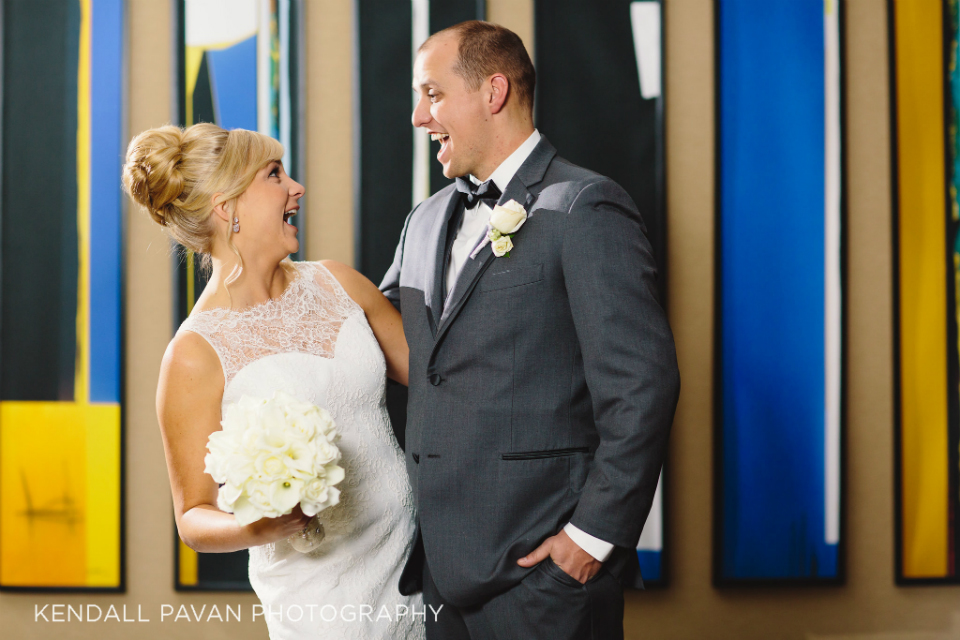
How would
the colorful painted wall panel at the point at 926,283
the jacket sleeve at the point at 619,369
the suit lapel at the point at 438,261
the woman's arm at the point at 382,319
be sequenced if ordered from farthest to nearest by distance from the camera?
the colorful painted wall panel at the point at 926,283 < the woman's arm at the point at 382,319 < the suit lapel at the point at 438,261 < the jacket sleeve at the point at 619,369

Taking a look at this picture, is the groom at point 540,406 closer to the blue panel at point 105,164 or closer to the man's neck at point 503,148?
the man's neck at point 503,148

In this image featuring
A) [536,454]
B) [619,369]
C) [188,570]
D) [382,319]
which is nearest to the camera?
[619,369]

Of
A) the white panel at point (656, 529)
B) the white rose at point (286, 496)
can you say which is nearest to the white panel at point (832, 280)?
the white panel at point (656, 529)

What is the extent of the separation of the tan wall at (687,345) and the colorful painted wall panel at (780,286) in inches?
3.9

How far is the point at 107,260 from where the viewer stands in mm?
2885

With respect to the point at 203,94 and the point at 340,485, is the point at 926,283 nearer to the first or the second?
the point at 340,485

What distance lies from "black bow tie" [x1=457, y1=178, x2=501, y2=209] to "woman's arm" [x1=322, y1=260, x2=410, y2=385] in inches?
19.7

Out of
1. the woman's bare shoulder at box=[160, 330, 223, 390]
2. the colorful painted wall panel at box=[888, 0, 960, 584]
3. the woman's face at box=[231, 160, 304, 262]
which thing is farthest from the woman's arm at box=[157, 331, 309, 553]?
the colorful painted wall panel at box=[888, 0, 960, 584]

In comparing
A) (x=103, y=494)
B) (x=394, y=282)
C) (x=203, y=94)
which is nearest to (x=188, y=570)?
(x=103, y=494)

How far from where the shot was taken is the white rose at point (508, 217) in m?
1.62

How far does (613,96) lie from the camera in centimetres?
288

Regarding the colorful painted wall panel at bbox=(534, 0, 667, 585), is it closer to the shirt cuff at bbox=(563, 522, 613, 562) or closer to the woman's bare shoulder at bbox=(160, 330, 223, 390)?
the shirt cuff at bbox=(563, 522, 613, 562)

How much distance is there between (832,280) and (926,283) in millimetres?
436

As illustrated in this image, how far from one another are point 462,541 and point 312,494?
447mm
